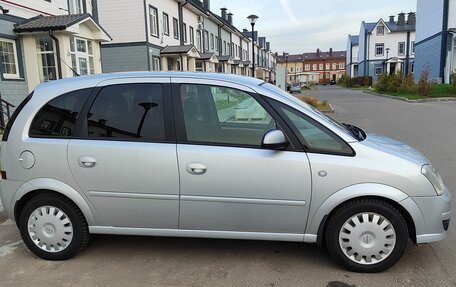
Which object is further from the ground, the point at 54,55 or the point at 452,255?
the point at 54,55

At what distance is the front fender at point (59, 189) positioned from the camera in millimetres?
3797

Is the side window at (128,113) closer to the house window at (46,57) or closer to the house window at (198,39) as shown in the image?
the house window at (46,57)

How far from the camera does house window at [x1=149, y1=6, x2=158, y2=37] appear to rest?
23.7m

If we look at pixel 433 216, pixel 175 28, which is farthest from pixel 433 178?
pixel 175 28

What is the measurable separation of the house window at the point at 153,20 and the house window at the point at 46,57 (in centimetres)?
935

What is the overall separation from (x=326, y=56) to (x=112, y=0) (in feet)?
353

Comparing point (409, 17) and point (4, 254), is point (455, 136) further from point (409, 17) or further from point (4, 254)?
point (409, 17)

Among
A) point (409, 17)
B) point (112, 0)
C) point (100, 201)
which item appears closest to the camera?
point (100, 201)

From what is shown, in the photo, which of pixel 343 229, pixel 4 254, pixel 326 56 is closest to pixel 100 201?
pixel 4 254

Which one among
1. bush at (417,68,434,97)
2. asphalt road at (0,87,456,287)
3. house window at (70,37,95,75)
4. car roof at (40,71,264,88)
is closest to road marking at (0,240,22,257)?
asphalt road at (0,87,456,287)

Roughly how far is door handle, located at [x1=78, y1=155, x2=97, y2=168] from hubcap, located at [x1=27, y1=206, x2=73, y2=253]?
543 mm

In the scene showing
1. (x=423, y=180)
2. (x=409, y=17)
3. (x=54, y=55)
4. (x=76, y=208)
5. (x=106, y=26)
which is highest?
(x=409, y=17)

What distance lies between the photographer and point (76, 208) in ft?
12.8

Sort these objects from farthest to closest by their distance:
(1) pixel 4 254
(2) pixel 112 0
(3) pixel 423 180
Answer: (2) pixel 112 0, (1) pixel 4 254, (3) pixel 423 180
